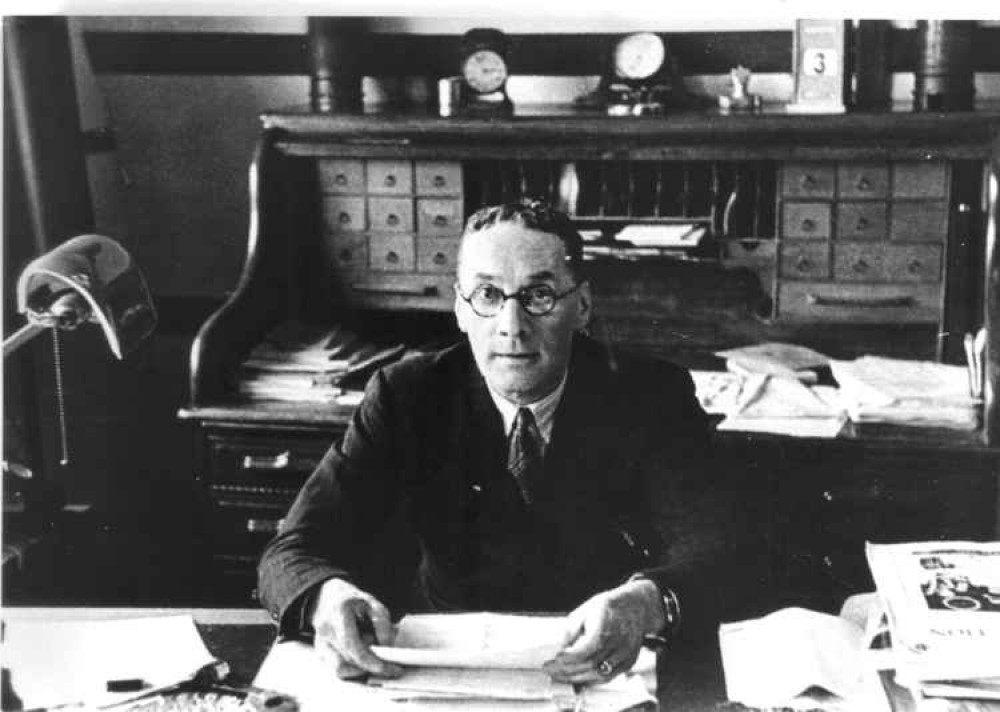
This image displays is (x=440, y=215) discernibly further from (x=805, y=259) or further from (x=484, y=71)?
(x=805, y=259)

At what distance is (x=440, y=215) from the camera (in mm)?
2629

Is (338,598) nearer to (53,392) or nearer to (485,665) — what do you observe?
(485,665)

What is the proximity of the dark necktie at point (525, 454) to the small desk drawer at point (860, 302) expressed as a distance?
2.85 feet

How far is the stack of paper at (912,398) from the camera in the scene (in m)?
2.28

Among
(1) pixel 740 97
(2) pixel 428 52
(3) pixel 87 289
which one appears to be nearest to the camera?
(3) pixel 87 289

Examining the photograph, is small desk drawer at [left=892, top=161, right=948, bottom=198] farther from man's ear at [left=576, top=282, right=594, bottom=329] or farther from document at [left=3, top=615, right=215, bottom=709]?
document at [left=3, top=615, right=215, bottom=709]

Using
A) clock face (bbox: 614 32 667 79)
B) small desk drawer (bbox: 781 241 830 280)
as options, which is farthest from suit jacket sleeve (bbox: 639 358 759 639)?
clock face (bbox: 614 32 667 79)

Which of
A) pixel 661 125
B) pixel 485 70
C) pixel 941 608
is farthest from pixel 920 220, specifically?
A: pixel 941 608

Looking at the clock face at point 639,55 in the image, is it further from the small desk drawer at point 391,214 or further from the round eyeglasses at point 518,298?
the round eyeglasses at point 518,298

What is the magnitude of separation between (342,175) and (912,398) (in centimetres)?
118

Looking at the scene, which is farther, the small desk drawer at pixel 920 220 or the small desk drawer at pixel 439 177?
the small desk drawer at pixel 439 177

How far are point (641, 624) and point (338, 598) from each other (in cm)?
33

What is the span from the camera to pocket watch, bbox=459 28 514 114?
2.63 metres

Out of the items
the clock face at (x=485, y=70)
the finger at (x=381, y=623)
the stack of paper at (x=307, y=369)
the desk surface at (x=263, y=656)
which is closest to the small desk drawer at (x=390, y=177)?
the clock face at (x=485, y=70)
